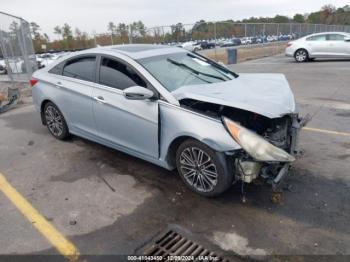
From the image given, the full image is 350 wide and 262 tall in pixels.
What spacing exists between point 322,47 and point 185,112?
15106 millimetres

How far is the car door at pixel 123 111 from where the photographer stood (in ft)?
13.0

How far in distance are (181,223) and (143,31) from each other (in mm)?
19993

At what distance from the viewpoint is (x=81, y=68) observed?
4957 mm

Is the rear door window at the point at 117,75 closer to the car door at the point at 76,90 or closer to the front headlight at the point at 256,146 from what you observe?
the car door at the point at 76,90

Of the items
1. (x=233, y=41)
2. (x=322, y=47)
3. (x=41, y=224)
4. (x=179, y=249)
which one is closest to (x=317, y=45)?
(x=322, y=47)

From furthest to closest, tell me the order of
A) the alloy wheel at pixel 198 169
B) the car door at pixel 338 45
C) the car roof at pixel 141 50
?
1. the car door at pixel 338 45
2. the car roof at pixel 141 50
3. the alloy wheel at pixel 198 169

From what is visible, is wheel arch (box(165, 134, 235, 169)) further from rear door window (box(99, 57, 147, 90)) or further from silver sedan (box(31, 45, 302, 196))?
rear door window (box(99, 57, 147, 90))

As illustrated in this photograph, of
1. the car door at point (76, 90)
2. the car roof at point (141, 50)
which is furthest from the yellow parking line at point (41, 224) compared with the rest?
the car roof at point (141, 50)

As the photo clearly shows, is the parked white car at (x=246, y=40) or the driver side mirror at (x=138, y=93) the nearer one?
the driver side mirror at (x=138, y=93)

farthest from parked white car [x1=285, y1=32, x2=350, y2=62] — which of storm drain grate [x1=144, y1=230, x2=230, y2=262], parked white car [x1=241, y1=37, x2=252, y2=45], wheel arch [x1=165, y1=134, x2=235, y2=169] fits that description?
storm drain grate [x1=144, y1=230, x2=230, y2=262]

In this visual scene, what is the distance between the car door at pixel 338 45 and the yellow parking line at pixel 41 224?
16123 mm

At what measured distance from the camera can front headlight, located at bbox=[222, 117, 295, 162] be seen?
325cm

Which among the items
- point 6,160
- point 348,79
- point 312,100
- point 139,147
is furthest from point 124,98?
point 348,79

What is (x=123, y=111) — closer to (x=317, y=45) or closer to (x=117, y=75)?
(x=117, y=75)
